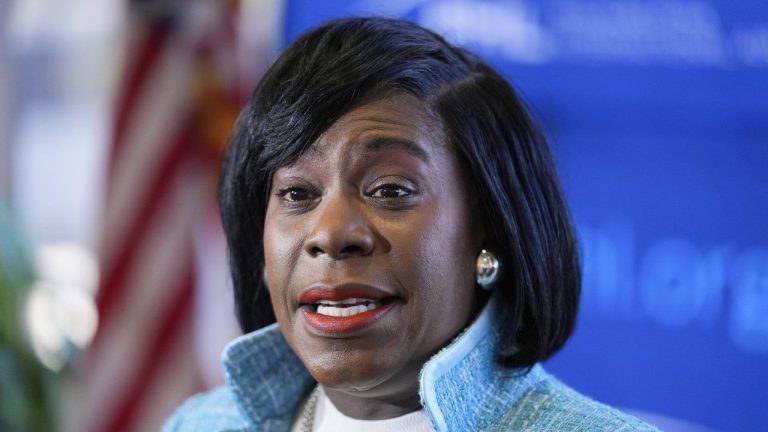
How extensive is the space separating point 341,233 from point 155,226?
1.81 meters

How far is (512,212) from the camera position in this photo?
147cm

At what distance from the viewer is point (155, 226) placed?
3090 millimetres

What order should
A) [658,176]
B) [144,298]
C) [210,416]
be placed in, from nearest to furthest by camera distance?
[210,416] < [658,176] < [144,298]

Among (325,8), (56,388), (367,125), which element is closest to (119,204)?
(56,388)

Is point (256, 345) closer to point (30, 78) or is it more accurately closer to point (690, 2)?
point (690, 2)

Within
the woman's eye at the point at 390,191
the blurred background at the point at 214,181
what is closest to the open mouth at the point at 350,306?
the woman's eye at the point at 390,191

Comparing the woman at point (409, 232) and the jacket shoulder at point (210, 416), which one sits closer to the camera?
the woman at point (409, 232)

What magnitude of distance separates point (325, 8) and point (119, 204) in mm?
954

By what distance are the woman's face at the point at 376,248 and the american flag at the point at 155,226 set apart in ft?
5.22

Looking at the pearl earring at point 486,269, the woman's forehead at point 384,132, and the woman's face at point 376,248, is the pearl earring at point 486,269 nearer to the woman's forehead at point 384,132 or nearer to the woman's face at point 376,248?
the woman's face at point 376,248

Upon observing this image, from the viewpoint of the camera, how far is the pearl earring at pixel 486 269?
147cm

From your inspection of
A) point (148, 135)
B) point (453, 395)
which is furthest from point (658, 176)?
point (148, 135)

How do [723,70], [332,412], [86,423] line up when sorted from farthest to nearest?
[86,423] → [723,70] → [332,412]

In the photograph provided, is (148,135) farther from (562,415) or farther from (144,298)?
(562,415)
